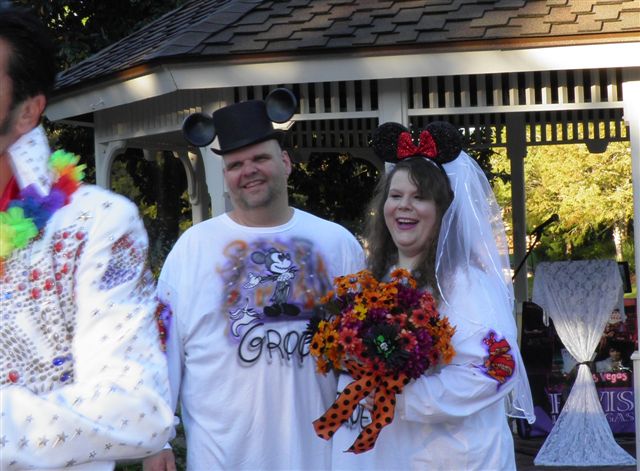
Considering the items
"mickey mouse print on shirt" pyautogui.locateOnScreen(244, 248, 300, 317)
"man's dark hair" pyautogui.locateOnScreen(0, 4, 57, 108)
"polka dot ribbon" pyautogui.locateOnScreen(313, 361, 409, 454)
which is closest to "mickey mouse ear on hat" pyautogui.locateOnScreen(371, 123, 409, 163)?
"mickey mouse print on shirt" pyautogui.locateOnScreen(244, 248, 300, 317)

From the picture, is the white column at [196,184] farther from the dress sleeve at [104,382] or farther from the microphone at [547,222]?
the dress sleeve at [104,382]

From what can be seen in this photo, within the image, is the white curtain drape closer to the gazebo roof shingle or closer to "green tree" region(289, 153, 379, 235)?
the gazebo roof shingle

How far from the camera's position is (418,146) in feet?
14.1

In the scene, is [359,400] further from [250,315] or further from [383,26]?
[383,26]

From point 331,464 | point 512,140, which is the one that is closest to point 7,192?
point 331,464

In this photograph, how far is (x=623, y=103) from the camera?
22.3 feet

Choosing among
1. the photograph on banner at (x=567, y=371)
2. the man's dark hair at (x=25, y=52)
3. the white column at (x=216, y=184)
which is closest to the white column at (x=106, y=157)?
the white column at (x=216, y=184)

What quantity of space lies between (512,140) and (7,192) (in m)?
9.65

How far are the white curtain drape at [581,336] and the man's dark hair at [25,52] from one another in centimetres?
752

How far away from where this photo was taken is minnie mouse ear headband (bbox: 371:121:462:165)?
423 cm

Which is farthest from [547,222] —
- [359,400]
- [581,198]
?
[581,198]

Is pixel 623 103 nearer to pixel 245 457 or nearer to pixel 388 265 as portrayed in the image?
pixel 388 265

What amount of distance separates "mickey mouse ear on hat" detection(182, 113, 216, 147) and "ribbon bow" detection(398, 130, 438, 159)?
74cm

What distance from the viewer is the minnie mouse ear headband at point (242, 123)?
4.13 metres
